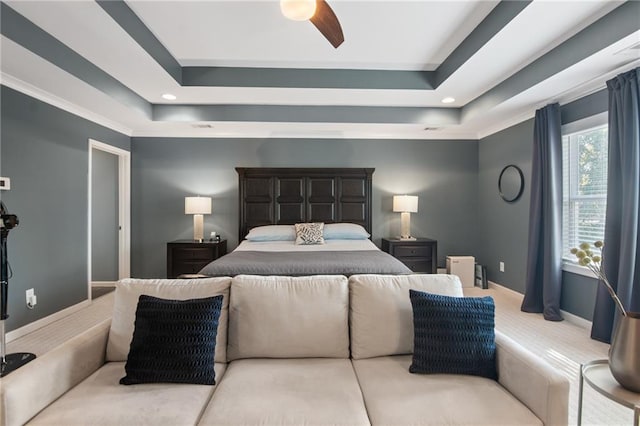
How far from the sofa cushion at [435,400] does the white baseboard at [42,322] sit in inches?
133

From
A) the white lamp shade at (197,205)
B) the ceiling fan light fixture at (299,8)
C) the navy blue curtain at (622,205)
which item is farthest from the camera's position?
the white lamp shade at (197,205)

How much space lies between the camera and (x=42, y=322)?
3.34 meters

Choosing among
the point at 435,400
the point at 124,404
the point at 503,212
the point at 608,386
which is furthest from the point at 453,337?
the point at 503,212

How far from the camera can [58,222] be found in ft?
11.9

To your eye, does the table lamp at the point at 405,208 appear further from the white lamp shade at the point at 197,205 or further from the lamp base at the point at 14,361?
the lamp base at the point at 14,361

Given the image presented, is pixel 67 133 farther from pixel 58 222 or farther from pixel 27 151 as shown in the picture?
pixel 58 222

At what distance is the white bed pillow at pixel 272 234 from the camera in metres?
4.52

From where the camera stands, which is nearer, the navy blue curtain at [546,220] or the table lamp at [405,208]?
the navy blue curtain at [546,220]

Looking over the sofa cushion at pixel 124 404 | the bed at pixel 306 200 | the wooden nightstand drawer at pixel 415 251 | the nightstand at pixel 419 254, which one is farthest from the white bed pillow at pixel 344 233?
the sofa cushion at pixel 124 404

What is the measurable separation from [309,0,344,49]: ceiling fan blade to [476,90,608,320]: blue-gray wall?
9.24ft

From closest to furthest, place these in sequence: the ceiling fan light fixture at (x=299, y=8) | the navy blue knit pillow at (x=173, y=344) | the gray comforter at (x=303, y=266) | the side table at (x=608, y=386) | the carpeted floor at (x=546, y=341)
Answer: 1. the side table at (x=608, y=386)
2. the navy blue knit pillow at (x=173, y=344)
3. the ceiling fan light fixture at (x=299, y=8)
4. the carpeted floor at (x=546, y=341)
5. the gray comforter at (x=303, y=266)

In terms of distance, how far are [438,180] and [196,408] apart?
15.8ft

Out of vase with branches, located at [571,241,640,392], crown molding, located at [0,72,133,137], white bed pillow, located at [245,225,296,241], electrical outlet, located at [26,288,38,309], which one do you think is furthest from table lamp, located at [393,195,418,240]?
electrical outlet, located at [26,288,38,309]

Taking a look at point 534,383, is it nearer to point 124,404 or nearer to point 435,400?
point 435,400
